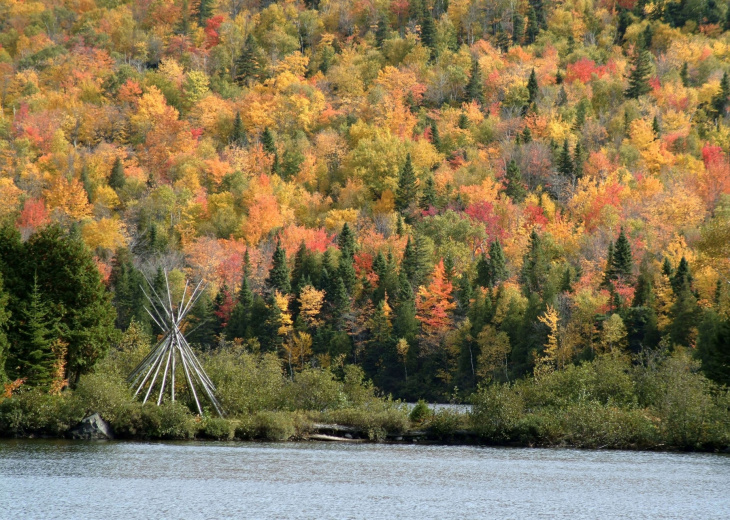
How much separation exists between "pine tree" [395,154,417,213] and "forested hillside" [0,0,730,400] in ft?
0.92

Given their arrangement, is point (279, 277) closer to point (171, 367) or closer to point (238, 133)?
point (171, 367)

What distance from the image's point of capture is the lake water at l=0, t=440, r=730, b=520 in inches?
1308

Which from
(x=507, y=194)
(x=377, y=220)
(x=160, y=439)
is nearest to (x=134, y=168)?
(x=377, y=220)

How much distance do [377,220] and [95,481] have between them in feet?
299

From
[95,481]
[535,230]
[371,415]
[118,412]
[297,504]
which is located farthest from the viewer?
[535,230]

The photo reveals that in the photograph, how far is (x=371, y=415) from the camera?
5262cm

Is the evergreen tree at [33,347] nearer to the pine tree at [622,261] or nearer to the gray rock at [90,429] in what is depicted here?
the gray rock at [90,429]

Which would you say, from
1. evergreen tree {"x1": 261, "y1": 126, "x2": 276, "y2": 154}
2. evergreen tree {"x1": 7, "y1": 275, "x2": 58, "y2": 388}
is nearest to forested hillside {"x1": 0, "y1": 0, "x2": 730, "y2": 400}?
evergreen tree {"x1": 7, "y1": 275, "x2": 58, "y2": 388}

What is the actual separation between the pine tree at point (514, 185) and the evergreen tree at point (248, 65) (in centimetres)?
6448

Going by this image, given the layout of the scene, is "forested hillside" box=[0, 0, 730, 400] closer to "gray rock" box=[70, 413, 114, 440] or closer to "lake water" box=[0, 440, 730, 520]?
"gray rock" box=[70, 413, 114, 440]

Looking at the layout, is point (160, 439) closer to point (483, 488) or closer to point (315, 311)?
point (483, 488)

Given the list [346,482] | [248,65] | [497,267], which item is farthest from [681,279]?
[248,65]

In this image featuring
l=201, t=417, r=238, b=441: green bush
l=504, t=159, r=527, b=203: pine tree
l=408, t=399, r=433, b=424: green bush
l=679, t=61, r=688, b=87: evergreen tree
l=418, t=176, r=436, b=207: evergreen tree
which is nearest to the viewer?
l=201, t=417, r=238, b=441: green bush

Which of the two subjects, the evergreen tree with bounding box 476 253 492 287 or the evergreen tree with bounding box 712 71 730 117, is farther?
the evergreen tree with bounding box 712 71 730 117
